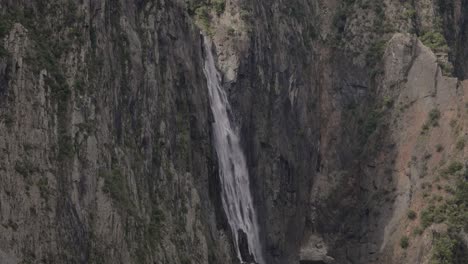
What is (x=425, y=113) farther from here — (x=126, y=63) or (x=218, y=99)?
(x=126, y=63)

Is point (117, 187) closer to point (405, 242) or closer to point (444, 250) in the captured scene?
point (444, 250)

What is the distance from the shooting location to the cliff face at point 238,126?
102500 millimetres

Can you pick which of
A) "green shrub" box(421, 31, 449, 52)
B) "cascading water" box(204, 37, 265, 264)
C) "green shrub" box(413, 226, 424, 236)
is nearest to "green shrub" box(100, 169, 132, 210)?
"cascading water" box(204, 37, 265, 264)

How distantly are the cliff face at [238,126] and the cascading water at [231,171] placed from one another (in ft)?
7.56

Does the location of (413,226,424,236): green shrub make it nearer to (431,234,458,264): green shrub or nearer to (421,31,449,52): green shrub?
(431,234,458,264): green shrub

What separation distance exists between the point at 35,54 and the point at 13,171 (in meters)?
10.7

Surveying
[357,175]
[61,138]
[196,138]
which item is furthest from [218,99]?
[61,138]

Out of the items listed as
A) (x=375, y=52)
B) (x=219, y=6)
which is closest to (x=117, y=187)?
(x=219, y=6)

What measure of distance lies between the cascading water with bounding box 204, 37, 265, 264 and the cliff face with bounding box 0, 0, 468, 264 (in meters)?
2.30

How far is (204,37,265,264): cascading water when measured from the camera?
141500 millimetres

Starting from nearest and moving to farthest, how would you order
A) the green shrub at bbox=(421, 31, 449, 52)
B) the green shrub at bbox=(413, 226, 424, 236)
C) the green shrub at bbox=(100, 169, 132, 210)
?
the green shrub at bbox=(100, 169, 132, 210) < the green shrub at bbox=(413, 226, 424, 236) < the green shrub at bbox=(421, 31, 449, 52)

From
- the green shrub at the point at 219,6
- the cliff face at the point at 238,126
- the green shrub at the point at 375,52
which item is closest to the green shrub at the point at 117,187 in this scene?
the cliff face at the point at 238,126

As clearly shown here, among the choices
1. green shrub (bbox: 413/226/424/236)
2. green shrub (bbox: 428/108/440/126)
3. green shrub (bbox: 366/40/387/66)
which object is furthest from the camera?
green shrub (bbox: 366/40/387/66)

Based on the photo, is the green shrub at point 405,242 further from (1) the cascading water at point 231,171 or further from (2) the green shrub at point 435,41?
(2) the green shrub at point 435,41
